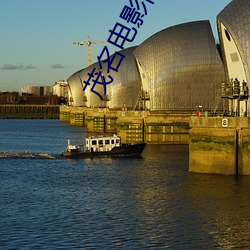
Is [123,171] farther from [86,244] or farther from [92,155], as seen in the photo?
[86,244]

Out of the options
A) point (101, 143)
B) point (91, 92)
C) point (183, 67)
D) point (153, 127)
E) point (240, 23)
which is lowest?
point (101, 143)

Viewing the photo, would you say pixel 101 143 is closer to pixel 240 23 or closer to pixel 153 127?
pixel 153 127

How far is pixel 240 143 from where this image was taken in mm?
46938

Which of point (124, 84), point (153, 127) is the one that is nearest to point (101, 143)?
point (153, 127)

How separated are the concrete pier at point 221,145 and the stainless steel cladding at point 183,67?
35.1 m

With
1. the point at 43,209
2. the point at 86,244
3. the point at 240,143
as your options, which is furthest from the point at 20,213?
the point at 240,143

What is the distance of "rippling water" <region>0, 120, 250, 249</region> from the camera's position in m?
30.9

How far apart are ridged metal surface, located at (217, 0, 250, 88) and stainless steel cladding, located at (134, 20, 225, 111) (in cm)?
2414

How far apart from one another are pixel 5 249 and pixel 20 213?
678 centimetres

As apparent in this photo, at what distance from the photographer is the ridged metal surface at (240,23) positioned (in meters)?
55.6

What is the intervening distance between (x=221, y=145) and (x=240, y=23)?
14.1m

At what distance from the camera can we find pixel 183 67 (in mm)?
84625

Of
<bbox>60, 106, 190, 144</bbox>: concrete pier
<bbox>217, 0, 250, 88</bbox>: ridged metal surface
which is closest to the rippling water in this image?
<bbox>217, 0, 250, 88</bbox>: ridged metal surface

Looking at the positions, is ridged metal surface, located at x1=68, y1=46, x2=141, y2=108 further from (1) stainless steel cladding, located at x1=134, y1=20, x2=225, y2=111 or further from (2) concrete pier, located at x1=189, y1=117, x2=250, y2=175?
(2) concrete pier, located at x1=189, y1=117, x2=250, y2=175
